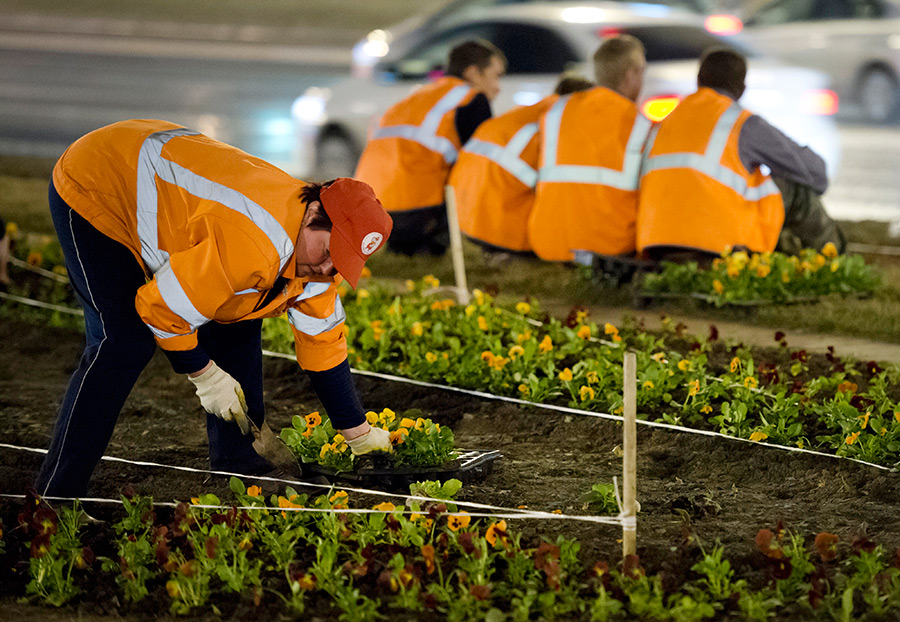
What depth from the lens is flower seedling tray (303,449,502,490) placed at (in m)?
3.96

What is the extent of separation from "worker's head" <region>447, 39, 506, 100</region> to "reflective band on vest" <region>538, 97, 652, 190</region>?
3.08 ft

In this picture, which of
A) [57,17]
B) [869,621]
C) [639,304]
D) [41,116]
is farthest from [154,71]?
[869,621]

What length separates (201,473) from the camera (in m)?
4.24

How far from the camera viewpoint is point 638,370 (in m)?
4.91

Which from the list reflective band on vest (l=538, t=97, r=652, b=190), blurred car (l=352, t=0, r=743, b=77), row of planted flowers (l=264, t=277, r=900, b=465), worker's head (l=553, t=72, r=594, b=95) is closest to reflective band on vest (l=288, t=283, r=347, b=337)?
row of planted flowers (l=264, t=277, r=900, b=465)

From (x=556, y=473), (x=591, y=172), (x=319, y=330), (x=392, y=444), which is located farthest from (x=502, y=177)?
(x=319, y=330)

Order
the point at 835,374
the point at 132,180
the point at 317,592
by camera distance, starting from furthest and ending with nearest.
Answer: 1. the point at 835,374
2. the point at 132,180
3. the point at 317,592

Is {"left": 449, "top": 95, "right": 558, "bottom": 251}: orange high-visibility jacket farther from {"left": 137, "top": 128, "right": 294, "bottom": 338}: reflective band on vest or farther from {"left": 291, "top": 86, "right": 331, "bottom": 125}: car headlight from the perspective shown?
{"left": 137, "top": 128, "right": 294, "bottom": 338}: reflective band on vest

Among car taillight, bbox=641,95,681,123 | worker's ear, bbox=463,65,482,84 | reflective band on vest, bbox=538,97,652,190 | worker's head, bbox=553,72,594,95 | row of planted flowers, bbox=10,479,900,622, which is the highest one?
worker's ear, bbox=463,65,482,84

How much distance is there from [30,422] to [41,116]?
10627 mm

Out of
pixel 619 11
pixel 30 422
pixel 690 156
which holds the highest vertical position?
pixel 619 11

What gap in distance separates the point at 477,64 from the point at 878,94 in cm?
934

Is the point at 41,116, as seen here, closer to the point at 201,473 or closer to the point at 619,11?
the point at 619,11

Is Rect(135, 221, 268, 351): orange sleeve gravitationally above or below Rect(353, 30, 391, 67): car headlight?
below
